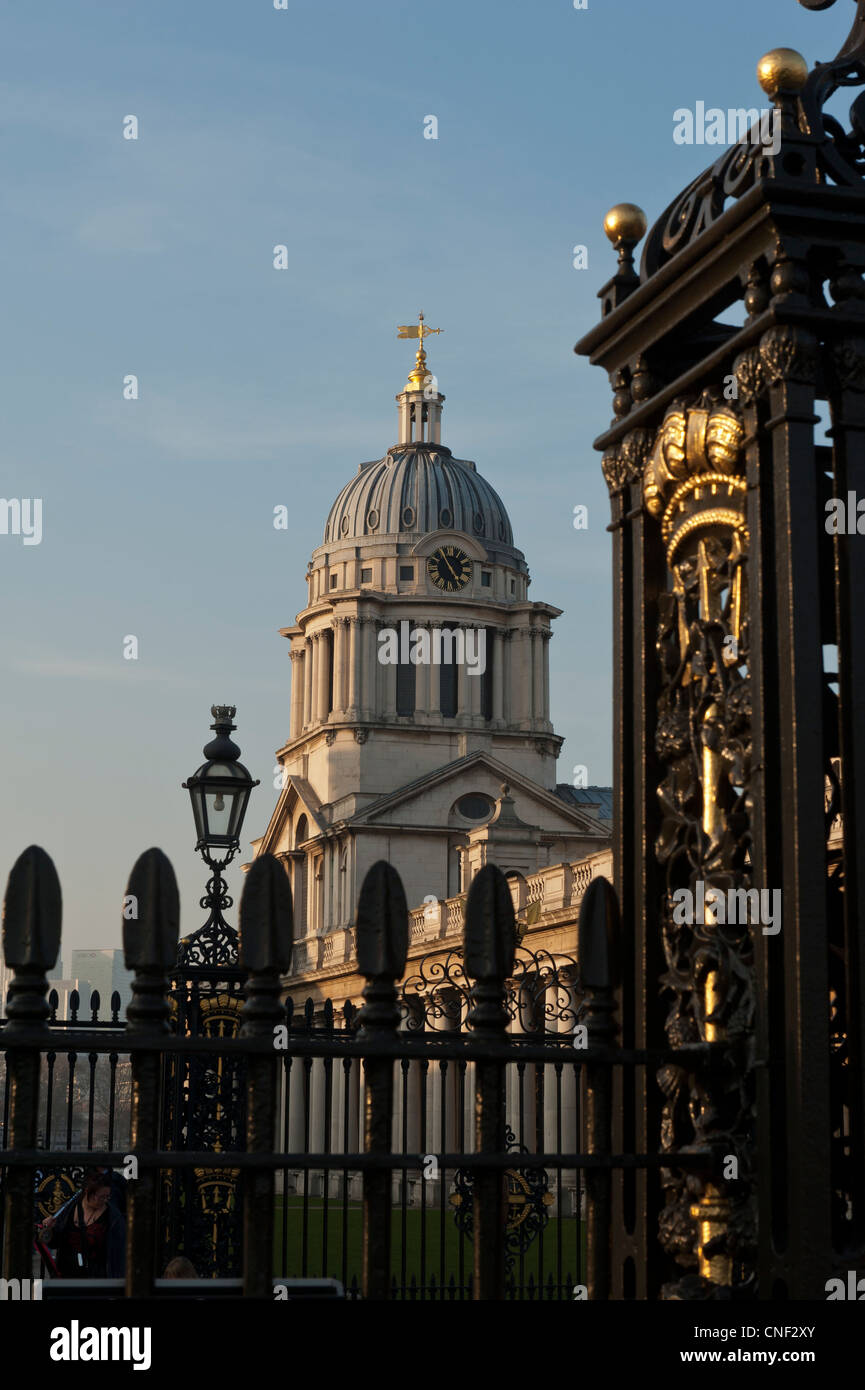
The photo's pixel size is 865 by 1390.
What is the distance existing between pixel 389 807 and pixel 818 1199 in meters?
62.4

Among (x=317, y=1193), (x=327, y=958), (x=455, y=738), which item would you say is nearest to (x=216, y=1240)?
(x=317, y=1193)

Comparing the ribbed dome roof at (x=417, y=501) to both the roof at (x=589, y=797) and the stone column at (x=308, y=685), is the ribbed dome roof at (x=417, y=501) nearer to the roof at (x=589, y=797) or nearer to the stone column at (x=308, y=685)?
the stone column at (x=308, y=685)

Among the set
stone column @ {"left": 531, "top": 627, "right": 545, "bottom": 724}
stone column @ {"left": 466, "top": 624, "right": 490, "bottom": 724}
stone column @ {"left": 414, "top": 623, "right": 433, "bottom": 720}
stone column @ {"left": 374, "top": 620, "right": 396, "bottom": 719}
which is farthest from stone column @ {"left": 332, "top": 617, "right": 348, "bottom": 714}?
stone column @ {"left": 531, "top": 627, "right": 545, "bottom": 724}

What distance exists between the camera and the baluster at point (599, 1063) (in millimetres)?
4285

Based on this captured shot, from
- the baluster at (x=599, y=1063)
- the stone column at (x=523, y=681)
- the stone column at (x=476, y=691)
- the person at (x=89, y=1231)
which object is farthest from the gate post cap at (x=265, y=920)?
the stone column at (x=523, y=681)

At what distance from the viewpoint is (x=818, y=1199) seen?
3949 millimetres

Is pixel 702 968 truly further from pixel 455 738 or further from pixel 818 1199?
pixel 455 738

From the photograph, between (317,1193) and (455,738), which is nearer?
(317,1193)

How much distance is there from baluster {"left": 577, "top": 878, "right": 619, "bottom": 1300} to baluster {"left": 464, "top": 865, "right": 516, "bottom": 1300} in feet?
0.93

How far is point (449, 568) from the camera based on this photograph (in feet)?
245

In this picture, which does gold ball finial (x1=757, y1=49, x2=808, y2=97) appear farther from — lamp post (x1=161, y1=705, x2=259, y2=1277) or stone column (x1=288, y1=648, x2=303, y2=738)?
stone column (x1=288, y1=648, x2=303, y2=738)

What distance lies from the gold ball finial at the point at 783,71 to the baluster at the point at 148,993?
246 centimetres

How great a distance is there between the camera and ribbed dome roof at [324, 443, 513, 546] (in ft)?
250

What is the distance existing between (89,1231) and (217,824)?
3.80m
